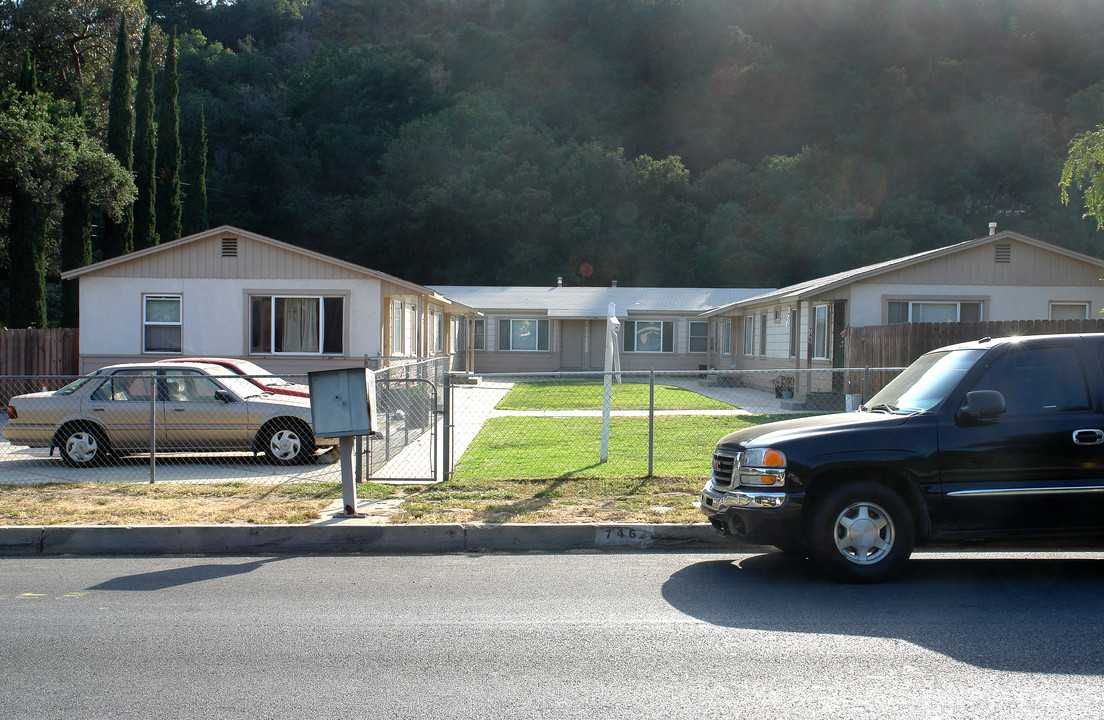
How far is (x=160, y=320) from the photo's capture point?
800 inches

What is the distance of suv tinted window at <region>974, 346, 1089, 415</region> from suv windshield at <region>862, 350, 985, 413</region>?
7.9 inches

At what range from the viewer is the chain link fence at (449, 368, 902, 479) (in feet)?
36.6

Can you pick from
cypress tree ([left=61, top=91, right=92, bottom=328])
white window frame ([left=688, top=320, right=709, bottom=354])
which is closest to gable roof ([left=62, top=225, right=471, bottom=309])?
cypress tree ([left=61, top=91, right=92, bottom=328])

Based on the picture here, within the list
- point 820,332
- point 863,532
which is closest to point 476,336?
point 820,332

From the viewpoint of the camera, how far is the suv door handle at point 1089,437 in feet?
20.9

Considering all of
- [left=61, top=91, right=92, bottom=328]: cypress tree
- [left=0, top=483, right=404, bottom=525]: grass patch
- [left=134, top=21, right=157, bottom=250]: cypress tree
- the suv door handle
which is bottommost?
[left=0, top=483, right=404, bottom=525]: grass patch

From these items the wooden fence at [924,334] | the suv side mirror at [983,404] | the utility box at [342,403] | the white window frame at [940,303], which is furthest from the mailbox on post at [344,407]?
the white window frame at [940,303]

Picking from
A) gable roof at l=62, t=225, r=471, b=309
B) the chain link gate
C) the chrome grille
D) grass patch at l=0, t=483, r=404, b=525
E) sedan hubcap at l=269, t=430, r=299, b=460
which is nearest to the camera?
the chrome grille

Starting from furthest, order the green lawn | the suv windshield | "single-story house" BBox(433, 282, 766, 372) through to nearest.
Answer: "single-story house" BBox(433, 282, 766, 372)
the green lawn
the suv windshield

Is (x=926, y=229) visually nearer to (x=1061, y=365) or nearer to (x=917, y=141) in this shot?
(x=917, y=141)

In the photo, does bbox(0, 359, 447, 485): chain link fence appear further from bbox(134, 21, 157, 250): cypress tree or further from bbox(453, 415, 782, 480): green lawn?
bbox(134, 21, 157, 250): cypress tree

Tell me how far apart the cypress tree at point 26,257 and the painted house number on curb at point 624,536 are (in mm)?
27082

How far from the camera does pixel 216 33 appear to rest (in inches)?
3105

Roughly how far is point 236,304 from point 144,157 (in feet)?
63.2
